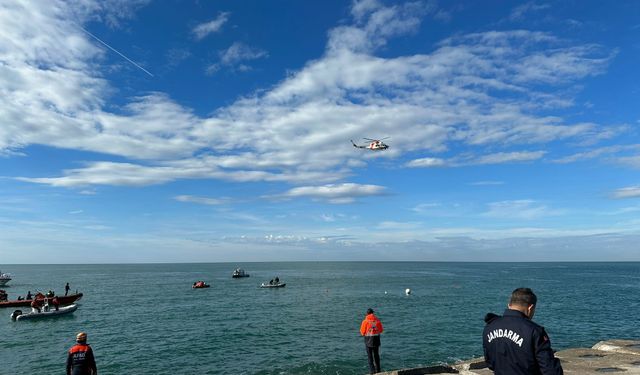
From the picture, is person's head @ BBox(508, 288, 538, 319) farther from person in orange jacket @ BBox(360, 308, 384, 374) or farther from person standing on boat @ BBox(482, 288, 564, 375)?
person in orange jacket @ BBox(360, 308, 384, 374)

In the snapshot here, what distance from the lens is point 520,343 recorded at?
15.8 feet

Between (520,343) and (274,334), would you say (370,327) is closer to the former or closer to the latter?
(520,343)

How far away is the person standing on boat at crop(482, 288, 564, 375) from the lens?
4.72 m

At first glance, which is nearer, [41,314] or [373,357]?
[373,357]

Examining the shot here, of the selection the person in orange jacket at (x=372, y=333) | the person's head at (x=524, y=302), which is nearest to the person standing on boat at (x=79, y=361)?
the person in orange jacket at (x=372, y=333)

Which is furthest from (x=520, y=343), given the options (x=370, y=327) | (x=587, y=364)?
(x=587, y=364)

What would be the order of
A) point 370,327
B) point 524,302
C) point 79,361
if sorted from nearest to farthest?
1. point 524,302
2. point 79,361
3. point 370,327

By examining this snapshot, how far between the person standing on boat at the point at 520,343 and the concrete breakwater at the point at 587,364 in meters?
12.3

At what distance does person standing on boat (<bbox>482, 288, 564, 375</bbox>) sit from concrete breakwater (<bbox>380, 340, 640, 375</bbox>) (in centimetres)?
1233

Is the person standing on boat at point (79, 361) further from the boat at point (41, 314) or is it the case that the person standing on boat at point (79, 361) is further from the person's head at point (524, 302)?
the boat at point (41, 314)

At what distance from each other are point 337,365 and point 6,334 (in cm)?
3319

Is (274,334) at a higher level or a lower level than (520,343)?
lower

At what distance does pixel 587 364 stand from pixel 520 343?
16684mm

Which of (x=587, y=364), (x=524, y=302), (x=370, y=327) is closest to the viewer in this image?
(x=524, y=302)
